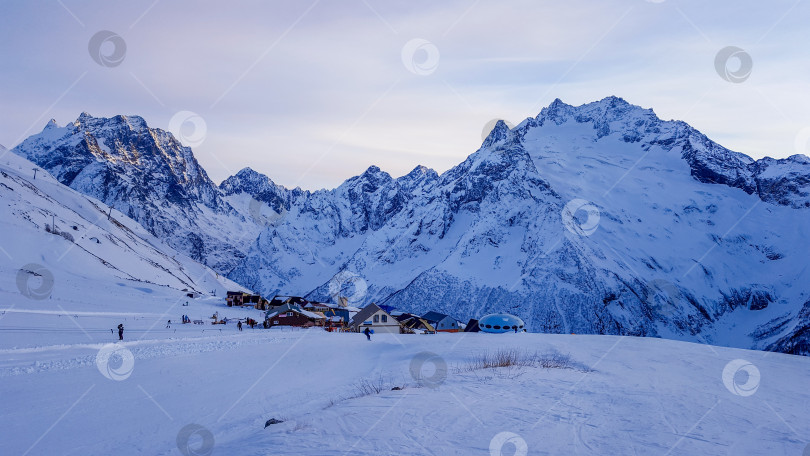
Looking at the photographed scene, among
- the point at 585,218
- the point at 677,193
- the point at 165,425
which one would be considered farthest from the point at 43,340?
the point at 677,193

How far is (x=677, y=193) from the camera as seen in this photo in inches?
7451

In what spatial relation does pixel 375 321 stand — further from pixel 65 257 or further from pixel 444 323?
pixel 65 257

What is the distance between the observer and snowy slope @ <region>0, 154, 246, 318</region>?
5247cm

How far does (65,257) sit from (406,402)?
75.6 m

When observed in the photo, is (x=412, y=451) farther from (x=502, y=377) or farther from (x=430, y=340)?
(x=430, y=340)

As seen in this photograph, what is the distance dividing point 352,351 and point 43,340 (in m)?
18.4

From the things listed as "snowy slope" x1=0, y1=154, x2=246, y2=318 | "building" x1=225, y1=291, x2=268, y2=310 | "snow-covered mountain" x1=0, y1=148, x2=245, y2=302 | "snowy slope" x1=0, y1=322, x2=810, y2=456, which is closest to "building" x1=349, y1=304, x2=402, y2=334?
"snowy slope" x1=0, y1=154, x2=246, y2=318

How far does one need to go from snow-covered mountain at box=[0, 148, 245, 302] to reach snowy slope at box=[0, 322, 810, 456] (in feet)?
94.1

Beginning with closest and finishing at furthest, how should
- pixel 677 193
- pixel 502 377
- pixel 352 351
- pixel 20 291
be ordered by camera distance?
pixel 502 377, pixel 352 351, pixel 20 291, pixel 677 193

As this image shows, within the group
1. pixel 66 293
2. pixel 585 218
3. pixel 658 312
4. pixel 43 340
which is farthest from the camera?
pixel 585 218

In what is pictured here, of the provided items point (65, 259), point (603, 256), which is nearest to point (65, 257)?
point (65, 259)

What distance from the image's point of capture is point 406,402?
11.8 meters

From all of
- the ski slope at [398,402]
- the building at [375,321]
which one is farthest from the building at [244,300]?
the ski slope at [398,402]

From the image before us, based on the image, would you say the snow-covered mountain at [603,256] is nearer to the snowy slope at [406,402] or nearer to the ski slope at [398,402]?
the snowy slope at [406,402]
